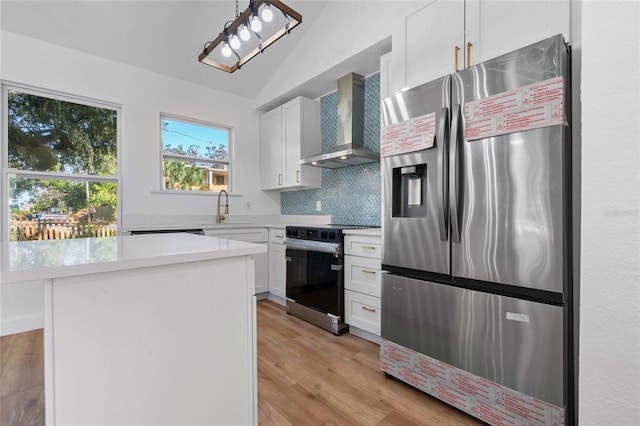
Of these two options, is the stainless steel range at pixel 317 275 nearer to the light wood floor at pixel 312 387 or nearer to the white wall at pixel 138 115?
the light wood floor at pixel 312 387

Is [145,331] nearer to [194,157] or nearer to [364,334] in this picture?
[364,334]

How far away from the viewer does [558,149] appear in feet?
4.25

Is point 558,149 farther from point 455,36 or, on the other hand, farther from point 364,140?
point 364,140

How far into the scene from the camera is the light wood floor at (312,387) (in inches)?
62.1

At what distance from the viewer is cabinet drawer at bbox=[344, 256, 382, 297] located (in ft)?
7.86

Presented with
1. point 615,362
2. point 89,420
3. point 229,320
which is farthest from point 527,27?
point 89,420

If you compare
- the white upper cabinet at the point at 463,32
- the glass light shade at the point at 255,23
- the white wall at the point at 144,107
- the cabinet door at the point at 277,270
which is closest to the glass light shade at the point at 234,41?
the glass light shade at the point at 255,23

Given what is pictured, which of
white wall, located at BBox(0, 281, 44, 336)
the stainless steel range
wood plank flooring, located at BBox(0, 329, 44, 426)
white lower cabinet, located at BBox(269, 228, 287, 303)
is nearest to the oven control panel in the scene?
the stainless steel range

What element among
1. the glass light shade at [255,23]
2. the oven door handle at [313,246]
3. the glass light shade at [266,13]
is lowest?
the oven door handle at [313,246]

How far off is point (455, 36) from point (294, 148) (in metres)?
2.24

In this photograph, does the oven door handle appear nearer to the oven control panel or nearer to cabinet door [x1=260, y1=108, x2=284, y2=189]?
the oven control panel

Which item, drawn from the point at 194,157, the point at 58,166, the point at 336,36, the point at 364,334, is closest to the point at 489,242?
the point at 364,334

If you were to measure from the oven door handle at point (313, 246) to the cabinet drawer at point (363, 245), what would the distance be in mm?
83

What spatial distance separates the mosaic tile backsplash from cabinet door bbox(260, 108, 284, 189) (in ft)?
1.37
